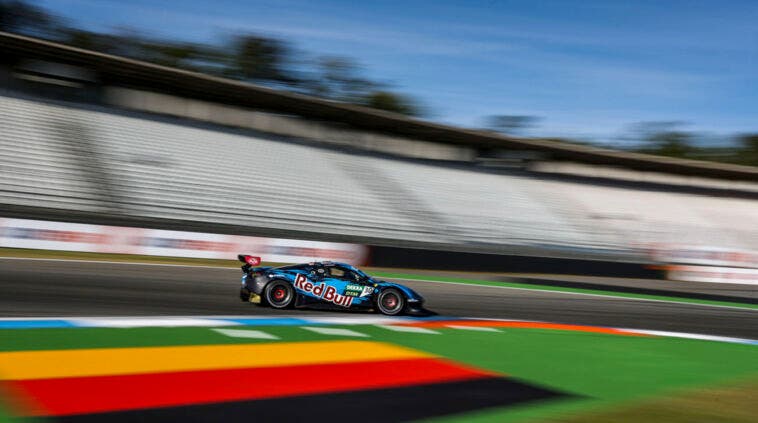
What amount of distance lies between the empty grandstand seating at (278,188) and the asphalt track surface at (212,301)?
15.7ft

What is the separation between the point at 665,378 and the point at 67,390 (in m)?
6.19

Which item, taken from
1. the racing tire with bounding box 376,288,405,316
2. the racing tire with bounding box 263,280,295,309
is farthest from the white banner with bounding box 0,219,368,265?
the racing tire with bounding box 376,288,405,316

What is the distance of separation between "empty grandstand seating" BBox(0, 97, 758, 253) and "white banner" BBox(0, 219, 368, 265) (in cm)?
115

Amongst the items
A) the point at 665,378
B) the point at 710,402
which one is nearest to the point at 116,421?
the point at 710,402

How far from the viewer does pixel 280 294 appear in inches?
452

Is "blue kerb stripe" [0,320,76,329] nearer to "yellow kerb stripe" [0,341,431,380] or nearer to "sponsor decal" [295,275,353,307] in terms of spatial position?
"yellow kerb stripe" [0,341,431,380]

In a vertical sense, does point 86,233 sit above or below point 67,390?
above

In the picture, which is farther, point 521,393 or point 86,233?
point 86,233

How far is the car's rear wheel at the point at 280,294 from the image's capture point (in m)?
11.4

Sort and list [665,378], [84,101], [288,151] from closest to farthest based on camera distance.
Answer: [665,378], [84,101], [288,151]

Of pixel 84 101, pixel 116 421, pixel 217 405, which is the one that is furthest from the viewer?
pixel 84 101

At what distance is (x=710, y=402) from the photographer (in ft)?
23.0

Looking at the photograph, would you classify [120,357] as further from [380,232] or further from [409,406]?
[380,232]

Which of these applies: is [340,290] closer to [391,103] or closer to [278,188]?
[278,188]
